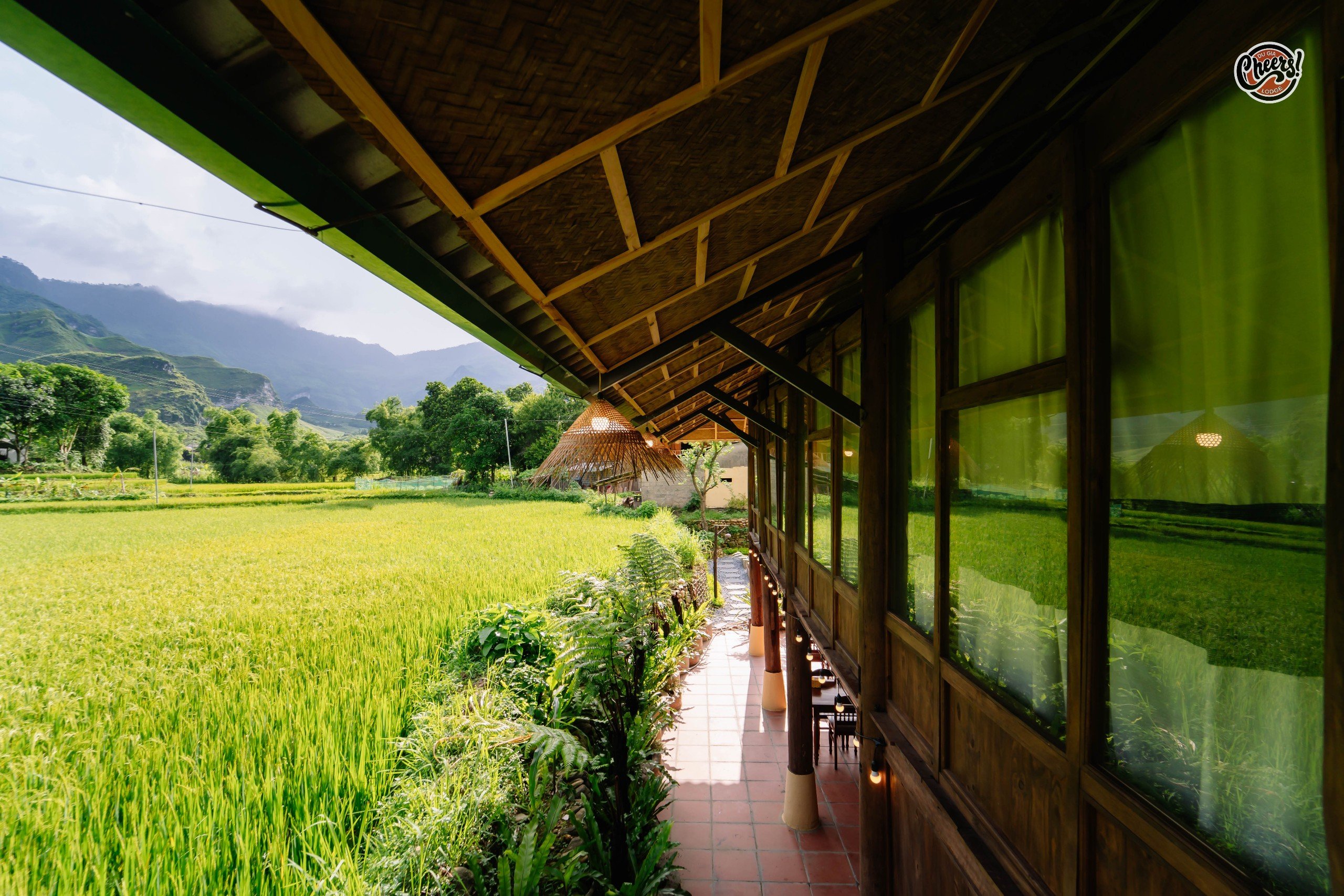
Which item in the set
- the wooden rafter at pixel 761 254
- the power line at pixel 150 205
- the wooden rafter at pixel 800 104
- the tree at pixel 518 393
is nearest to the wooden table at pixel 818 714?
the wooden rafter at pixel 761 254

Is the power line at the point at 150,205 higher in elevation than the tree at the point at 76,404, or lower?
lower

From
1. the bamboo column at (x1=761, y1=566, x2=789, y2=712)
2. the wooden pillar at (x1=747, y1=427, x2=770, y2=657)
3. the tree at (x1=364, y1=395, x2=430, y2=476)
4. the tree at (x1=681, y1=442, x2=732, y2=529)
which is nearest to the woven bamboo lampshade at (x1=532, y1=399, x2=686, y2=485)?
the tree at (x1=681, y1=442, x2=732, y2=529)

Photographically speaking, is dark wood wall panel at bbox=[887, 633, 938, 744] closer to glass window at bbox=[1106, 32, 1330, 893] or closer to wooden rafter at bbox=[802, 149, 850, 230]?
glass window at bbox=[1106, 32, 1330, 893]

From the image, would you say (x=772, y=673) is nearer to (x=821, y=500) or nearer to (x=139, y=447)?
(x=821, y=500)

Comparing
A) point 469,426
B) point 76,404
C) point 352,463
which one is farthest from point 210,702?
point 352,463

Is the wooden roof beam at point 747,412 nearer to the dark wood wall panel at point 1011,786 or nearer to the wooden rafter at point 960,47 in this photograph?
the dark wood wall panel at point 1011,786

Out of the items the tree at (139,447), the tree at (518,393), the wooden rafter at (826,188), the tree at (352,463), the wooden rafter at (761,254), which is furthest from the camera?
the tree at (352,463)

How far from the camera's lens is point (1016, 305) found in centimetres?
180

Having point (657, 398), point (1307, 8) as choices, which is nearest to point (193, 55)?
point (1307, 8)

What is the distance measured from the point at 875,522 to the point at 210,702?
17.0 ft

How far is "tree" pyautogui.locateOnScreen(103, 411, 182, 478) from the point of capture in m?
44.7

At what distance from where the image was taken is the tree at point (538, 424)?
36.9m

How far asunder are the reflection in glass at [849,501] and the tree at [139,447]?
57.2 metres

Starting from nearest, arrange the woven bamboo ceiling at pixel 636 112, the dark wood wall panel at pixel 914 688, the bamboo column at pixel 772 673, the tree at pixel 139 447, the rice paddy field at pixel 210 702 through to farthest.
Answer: the woven bamboo ceiling at pixel 636 112 → the dark wood wall panel at pixel 914 688 → the rice paddy field at pixel 210 702 → the bamboo column at pixel 772 673 → the tree at pixel 139 447
